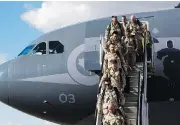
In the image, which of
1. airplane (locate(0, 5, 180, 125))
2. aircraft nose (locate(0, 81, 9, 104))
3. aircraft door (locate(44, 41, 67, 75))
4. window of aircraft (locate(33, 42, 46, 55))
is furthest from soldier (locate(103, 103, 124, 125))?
aircraft nose (locate(0, 81, 9, 104))

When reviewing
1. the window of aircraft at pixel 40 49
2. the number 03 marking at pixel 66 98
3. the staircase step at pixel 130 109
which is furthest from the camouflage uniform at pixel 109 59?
the window of aircraft at pixel 40 49

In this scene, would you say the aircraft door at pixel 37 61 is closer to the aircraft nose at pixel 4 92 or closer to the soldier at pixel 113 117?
the aircraft nose at pixel 4 92

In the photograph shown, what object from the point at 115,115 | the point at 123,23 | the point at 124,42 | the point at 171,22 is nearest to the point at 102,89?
the point at 115,115

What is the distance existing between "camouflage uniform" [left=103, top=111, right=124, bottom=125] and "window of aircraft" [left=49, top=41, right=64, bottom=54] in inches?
234

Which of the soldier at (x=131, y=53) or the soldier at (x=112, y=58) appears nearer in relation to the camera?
the soldier at (x=112, y=58)

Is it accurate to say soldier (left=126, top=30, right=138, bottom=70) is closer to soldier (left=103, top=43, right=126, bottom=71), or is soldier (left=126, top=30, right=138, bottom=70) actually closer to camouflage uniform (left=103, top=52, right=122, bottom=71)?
soldier (left=103, top=43, right=126, bottom=71)

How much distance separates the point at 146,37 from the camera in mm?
14289

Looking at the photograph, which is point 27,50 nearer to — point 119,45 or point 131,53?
point 131,53

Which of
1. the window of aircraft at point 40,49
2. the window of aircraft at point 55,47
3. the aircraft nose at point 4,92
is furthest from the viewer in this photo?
the window of aircraft at point 40,49

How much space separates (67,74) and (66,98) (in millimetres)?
1000

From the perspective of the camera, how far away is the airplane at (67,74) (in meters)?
15.7

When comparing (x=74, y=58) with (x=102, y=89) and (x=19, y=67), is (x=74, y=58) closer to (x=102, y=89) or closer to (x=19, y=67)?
(x=19, y=67)

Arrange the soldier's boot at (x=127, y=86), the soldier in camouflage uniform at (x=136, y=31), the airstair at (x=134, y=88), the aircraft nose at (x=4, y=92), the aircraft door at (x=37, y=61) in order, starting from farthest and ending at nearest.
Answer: the aircraft nose at (x=4, y=92) < the aircraft door at (x=37, y=61) < the soldier in camouflage uniform at (x=136, y=31) < the soldier's boot at (x=127, y=86) < the airstair at (x=134, y=88)

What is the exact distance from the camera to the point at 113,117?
11.3m
